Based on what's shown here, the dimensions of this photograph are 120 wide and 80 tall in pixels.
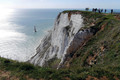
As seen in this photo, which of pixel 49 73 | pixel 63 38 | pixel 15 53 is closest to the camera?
pixel 49 73

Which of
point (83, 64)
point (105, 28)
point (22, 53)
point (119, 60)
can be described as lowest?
point (22, 53)

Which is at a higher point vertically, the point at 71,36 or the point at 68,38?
the point at 71,36

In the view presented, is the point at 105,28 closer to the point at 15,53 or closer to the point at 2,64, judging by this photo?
the point at 2,64

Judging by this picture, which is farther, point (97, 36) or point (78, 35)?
point (78, 35)

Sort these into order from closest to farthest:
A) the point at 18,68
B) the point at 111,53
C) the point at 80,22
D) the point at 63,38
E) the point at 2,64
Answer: the point at 18,68, the point at 2,64, the point at 111,53, the point at 80,22, the point at 63,38

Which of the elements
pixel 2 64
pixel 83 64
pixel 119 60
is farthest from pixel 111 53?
pixel 2 64

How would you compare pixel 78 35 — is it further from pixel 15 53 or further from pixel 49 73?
pixel 15 53

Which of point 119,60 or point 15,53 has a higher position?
point 119,60

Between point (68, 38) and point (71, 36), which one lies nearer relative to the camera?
point (71, 36)

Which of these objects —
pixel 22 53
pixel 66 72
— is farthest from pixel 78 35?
pixel 22 53
